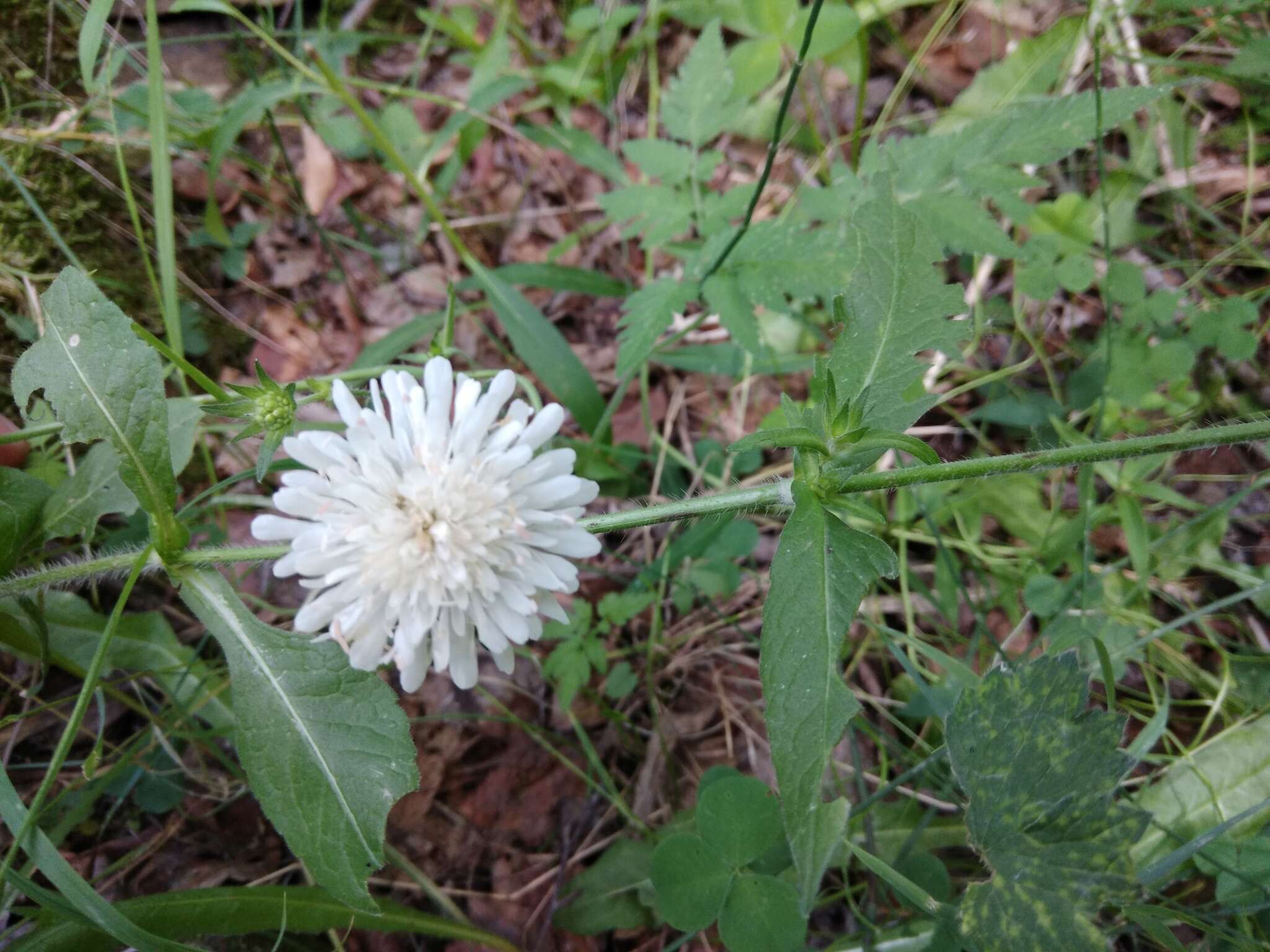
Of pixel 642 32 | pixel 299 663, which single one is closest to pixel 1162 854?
pixel 299 663

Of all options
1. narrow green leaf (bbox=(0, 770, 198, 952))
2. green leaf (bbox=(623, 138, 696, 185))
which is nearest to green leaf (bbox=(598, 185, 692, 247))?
green leaf (bbox=(623, 138, 696, 185))

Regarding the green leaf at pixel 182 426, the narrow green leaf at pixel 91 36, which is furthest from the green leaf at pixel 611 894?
the narrow green leaf at pixel 91 36

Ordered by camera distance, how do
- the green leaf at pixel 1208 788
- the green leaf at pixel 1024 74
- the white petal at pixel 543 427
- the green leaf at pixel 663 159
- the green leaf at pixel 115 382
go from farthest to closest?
the green leaf at pixel 1024 74
the green leaf at pixel 663 159
the green leaf at pixel 1208 788
the green leaf at pixel 115 382
the white petal at pixel 543 427

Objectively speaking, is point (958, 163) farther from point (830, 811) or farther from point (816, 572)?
point (830, 811)

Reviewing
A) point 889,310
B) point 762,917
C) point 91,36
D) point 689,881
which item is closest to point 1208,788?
point 762,917

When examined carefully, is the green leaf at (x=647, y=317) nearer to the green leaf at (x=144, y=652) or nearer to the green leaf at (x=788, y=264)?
the green leaf at (x=788, y=264)
